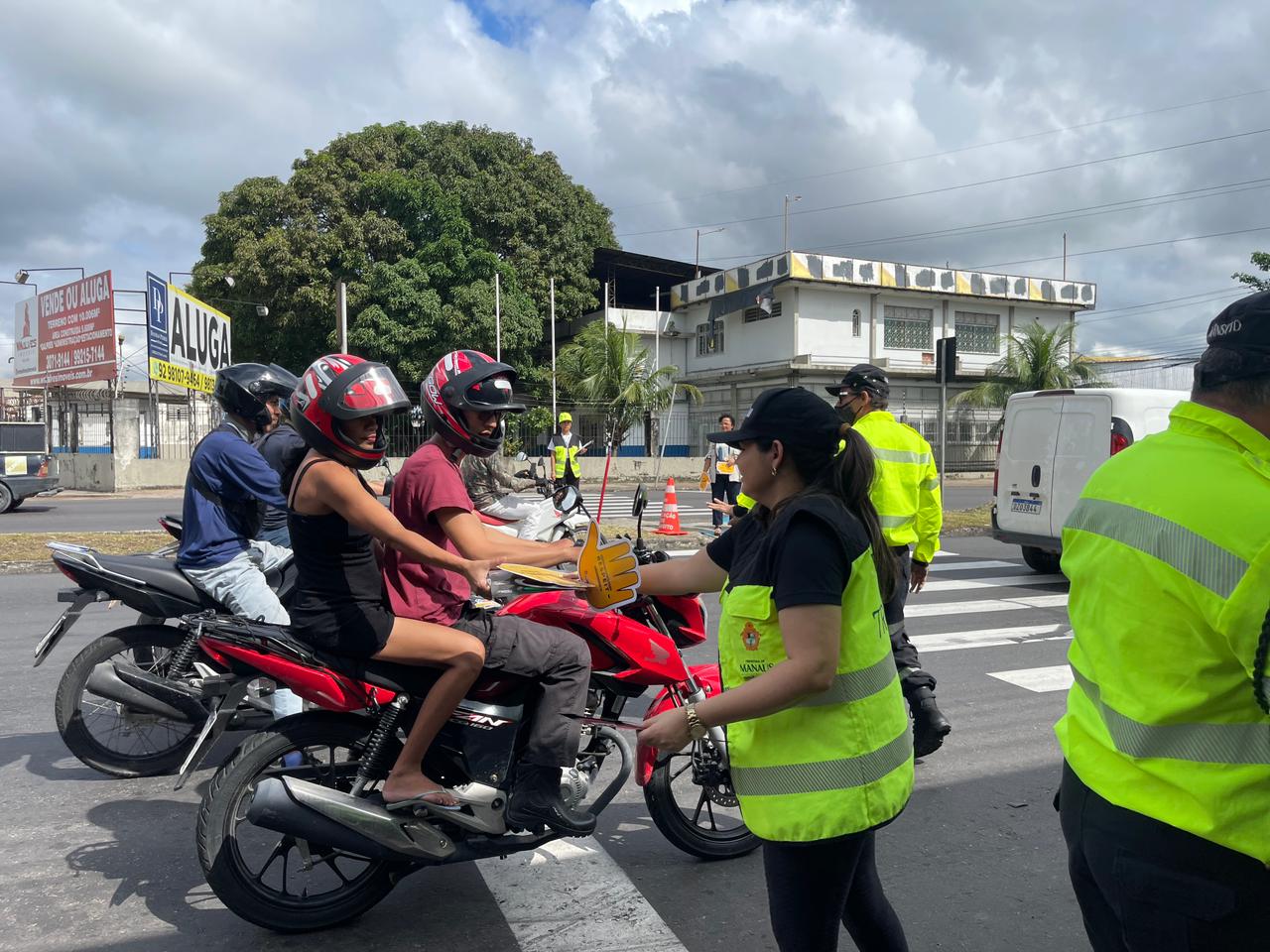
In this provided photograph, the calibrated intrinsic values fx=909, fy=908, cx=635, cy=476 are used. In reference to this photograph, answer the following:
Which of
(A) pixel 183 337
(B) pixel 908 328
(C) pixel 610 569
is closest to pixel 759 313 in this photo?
(B) pixel 908 328

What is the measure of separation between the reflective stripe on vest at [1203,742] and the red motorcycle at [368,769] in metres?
1.36

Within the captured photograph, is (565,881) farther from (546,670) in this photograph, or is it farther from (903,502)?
(903,502)

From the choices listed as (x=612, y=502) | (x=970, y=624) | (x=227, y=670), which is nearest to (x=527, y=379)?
(x=612, y=502)

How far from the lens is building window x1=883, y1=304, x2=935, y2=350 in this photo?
112 feet

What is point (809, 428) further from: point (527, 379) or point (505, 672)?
point (527, 379)

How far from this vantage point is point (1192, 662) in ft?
5.10

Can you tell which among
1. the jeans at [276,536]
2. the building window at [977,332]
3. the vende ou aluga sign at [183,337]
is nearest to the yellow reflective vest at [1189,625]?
the jeans at [276,536]

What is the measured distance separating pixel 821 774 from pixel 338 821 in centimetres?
167

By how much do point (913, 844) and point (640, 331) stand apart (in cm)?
3293

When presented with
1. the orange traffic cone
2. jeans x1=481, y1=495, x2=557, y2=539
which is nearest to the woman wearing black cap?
jeans x1=481, y1=495, x2=557, y2=539

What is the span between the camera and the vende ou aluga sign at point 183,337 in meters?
22.9

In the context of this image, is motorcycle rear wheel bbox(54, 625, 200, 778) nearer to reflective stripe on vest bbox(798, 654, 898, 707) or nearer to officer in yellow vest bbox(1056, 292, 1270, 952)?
reflective stripe on vest bbox(798, 654, 898, 707)

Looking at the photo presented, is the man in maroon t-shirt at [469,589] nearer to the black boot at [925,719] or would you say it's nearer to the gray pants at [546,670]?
the gray pants at [546,670]

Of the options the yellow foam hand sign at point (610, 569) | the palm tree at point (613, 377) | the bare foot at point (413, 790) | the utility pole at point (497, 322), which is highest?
the utility pole at point (497, 322)
